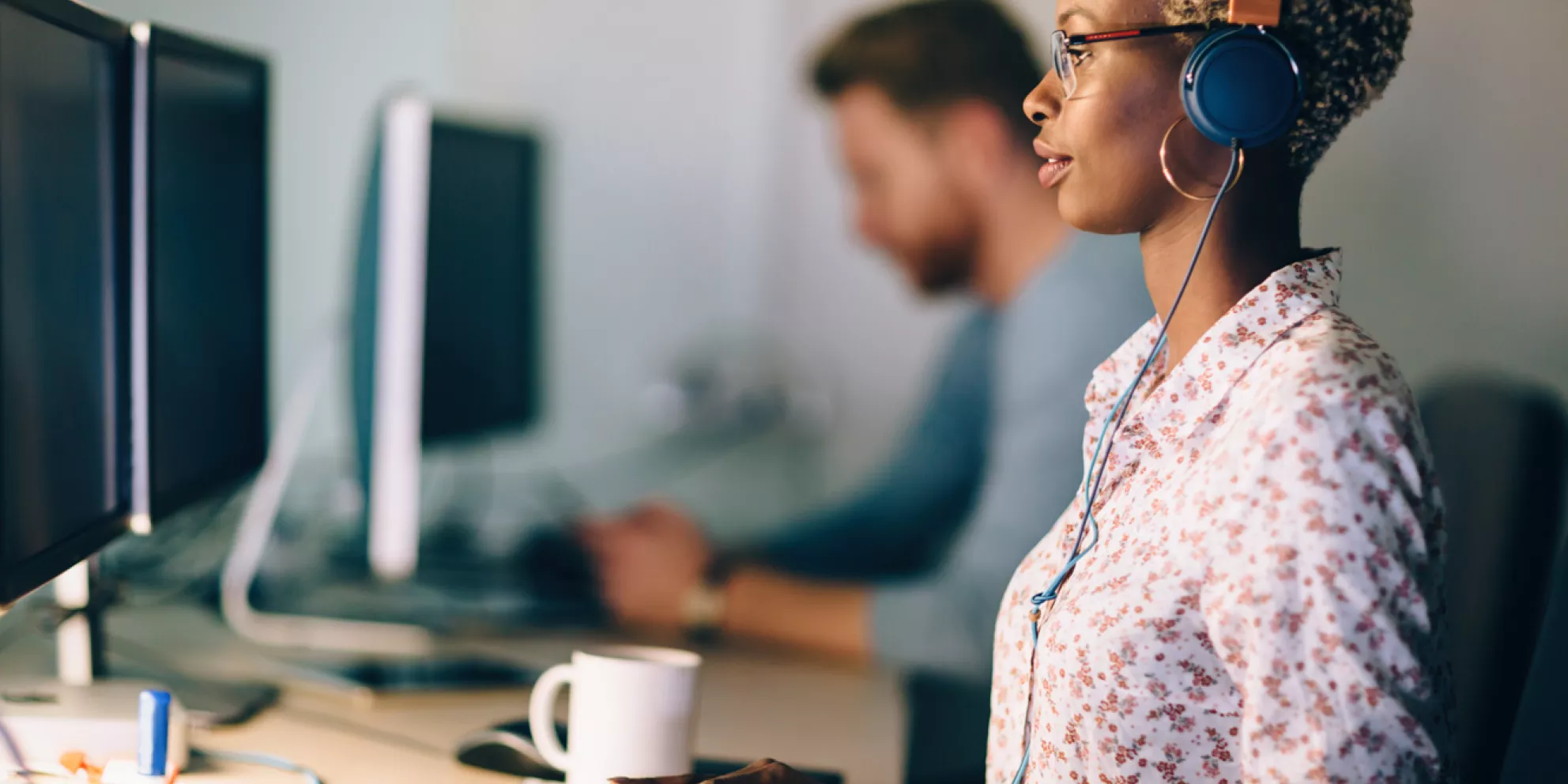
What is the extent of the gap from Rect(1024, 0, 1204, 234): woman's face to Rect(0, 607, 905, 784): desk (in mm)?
483

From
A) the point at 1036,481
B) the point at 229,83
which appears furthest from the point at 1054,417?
the point at 229,83

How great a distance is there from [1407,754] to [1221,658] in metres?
0.10

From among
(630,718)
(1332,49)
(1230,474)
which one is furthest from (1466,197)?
(630,718)

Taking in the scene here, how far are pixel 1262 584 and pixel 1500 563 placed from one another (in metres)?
0.36

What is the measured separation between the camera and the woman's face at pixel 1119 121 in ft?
2.38

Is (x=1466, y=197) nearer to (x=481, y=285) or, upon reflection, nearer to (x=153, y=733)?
(x=481, y=285)

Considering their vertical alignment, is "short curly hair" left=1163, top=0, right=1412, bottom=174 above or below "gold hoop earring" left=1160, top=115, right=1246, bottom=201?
above

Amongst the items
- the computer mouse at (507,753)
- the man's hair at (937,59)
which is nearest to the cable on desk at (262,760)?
the computer mouse at (507,753)

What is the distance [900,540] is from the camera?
6.65ft

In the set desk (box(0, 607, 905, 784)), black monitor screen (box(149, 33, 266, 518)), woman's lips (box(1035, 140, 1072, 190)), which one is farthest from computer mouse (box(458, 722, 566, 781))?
woman's lips (box(1035, 140, 1072, 190))

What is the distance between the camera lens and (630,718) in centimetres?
82

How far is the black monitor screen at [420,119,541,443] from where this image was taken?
4.53ft

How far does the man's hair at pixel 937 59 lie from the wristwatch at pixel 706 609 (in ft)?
2.36

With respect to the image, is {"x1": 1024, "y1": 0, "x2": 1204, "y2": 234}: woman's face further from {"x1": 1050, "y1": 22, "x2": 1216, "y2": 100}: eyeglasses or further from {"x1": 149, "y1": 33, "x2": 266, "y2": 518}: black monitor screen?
{"x1": 149, "y1": 33, "x2": 266, "y2": 518}: black monitor screen
